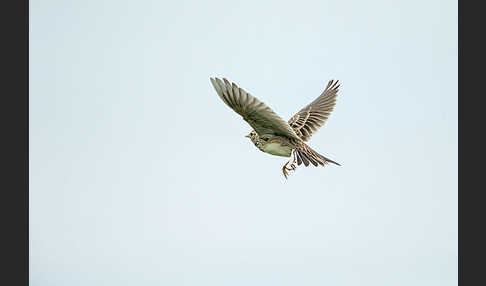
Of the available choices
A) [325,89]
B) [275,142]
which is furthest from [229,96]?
[325,89]

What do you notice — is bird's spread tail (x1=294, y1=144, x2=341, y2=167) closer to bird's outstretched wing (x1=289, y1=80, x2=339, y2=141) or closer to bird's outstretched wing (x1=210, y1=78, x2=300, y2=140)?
bird's outstretched wing (x1=210, y1=78, x2=300, y2=140)

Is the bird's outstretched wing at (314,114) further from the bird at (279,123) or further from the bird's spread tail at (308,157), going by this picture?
the bird's spread tail at (308,157)

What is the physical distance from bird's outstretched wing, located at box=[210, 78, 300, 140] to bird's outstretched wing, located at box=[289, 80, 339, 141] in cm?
234

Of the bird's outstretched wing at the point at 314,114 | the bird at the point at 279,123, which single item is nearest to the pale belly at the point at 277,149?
the bird at the point at 279,123

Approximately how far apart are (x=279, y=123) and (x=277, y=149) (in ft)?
4.29

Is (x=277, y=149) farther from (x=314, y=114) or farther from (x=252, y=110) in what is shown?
(x=314, y=114)

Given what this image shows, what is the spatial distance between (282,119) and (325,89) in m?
5.56

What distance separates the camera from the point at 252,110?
14797mm

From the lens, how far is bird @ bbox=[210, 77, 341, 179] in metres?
14.2

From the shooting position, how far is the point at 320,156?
15625mm

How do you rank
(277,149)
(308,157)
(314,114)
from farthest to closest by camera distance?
(314,114)
(277,149)
(308,157)

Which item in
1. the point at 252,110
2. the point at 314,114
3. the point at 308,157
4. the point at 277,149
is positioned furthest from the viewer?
the point at 314,114

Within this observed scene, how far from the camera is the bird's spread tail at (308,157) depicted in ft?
51.1

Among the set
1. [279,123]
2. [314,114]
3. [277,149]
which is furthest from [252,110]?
[314,114]
